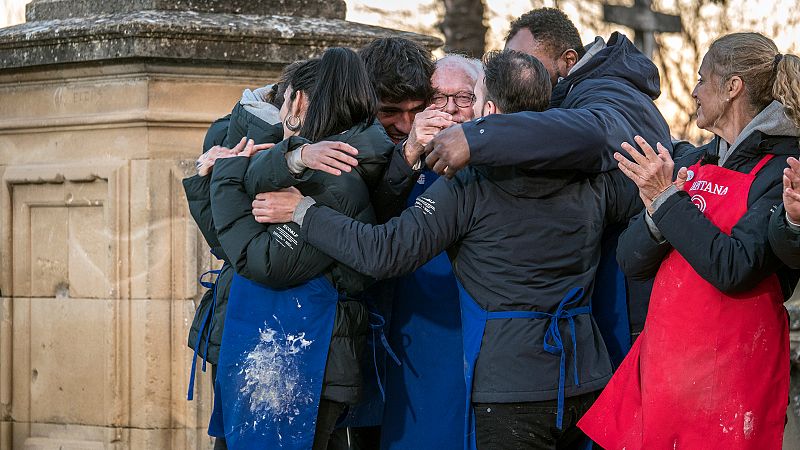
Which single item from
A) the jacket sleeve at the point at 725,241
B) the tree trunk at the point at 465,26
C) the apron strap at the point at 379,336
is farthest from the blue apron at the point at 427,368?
the tree trunk at the point at 465,26

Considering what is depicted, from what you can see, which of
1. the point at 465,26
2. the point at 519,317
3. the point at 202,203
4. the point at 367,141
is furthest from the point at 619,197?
the point at 465,26

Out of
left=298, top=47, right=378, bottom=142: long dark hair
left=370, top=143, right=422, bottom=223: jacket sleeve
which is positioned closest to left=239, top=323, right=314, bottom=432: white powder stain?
left=370, top=143, right=422, bottom=223: jacket sleeve

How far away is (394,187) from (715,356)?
3.83ft

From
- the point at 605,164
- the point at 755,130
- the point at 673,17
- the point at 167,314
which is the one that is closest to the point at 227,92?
the point at 167,314

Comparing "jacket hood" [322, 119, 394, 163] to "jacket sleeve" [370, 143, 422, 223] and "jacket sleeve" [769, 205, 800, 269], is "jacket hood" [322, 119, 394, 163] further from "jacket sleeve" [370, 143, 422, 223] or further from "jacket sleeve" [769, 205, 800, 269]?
"jacket sleeve" [769, 205, 800, 269]

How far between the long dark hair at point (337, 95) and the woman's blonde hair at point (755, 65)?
1075mm

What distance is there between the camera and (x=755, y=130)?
346 cm

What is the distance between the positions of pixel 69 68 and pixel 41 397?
1.37 m

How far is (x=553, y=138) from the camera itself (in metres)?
3.62

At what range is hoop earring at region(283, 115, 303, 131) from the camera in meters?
4.05

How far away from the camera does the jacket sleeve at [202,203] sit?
4.18 meters

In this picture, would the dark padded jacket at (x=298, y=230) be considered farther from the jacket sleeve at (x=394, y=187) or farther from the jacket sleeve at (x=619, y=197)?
the jacket sleeve at (x=619, y=197)

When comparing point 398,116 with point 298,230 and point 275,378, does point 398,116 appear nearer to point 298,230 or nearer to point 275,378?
point 298,230

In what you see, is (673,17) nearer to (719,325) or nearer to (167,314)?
(167,314)
